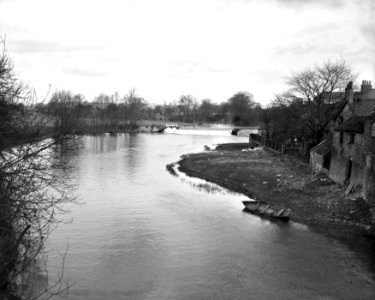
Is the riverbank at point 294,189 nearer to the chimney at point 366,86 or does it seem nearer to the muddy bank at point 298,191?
the muddy bank at point 298,191

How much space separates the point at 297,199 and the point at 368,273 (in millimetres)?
14488

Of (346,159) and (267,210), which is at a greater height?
(346,159)

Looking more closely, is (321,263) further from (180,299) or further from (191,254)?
(180,299)

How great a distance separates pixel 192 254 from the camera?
24.0 meters

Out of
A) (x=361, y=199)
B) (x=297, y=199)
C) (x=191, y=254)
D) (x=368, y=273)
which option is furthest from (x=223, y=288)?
(x=297, y=199)

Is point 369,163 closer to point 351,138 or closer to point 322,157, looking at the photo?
point 351,138

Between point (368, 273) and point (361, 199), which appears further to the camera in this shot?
point (361, 199)

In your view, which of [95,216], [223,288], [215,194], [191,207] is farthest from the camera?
[215,194]

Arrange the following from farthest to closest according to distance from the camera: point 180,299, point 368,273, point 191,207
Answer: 1. point 191,207
2. point 368,273
3. point 180,299

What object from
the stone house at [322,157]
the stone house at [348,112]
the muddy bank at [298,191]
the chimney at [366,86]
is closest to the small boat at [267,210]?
the muddy bank at [298,191]

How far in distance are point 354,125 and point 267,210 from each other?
36.3 ft

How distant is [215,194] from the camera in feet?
133

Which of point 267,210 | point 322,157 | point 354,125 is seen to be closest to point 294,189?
point 322,157

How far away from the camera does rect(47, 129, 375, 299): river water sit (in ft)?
65.0
